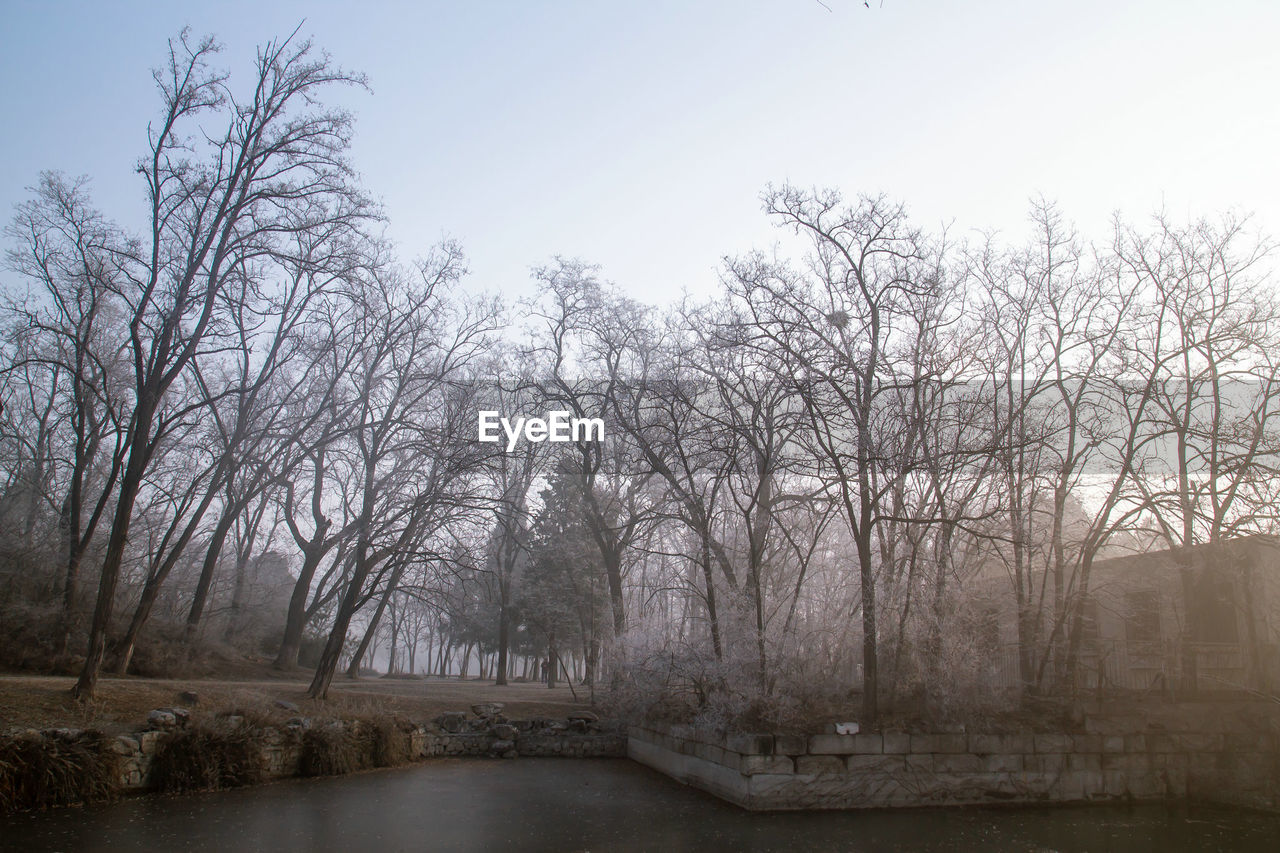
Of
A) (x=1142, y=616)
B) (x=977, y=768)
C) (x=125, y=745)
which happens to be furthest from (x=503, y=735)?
(x=1142, y=616)

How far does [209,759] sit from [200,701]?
258 centimetres

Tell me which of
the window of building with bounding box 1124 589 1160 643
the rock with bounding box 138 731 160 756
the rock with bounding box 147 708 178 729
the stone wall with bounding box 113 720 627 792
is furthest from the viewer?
the window of building with bounding box 1124 589 1160 643

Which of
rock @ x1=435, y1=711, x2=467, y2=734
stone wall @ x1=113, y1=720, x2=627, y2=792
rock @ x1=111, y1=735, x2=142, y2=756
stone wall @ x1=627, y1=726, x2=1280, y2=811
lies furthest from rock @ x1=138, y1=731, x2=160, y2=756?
stone wall @ x1=627, y1=726, x2=1280, y2=811

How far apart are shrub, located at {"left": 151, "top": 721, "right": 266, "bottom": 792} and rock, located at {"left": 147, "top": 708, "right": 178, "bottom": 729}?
0.71ft

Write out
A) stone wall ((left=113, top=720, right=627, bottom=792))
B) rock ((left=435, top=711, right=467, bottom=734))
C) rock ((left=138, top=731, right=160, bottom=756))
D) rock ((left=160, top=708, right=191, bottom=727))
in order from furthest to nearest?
rock ((left=435, top=711, right=467, bottom=734))
stone wall ((left=113, top=720, right=627, bottom=792))
rock ((left=160, top=708, right=191, bottom=727))
rock ((left=138, top=731, right=160, bottom=756))

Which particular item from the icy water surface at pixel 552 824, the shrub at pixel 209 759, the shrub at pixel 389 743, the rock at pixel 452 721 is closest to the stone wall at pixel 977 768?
the icy water surface at pixel 552 824

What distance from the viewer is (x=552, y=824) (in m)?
10.7

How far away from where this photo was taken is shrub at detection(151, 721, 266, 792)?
11344mm

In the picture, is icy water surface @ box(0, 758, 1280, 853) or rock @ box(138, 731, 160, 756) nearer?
icy water surface @ box(0, 758, 1280, 853)

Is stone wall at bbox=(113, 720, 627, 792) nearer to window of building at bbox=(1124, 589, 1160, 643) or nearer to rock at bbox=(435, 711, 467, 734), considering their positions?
rock at bbox=(435, 711, 467, 734)

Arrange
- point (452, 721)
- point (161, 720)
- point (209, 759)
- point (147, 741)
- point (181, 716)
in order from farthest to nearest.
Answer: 1. point (452, 721)
2. point (181, 716)
3. point (209, 759)
4. point (161, 720)
5. point (147, 741)

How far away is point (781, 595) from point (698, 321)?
21.4 feet

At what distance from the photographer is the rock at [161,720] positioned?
11.7 metres

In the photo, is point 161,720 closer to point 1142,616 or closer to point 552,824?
point 552,824
